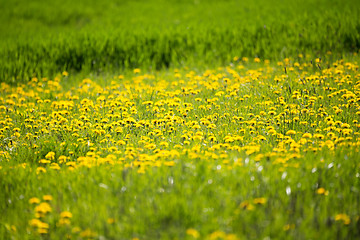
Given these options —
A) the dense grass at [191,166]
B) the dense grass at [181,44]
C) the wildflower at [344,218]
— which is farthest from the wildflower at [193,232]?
the dense grass at [181,44]

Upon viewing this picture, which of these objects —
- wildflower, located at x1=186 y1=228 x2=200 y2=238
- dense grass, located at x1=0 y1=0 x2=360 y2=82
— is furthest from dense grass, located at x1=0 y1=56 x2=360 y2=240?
dense grass, located at x1=0 y1=0 x2=360 y2=82

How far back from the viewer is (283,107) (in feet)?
15.5

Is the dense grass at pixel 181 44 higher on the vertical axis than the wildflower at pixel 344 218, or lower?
higher

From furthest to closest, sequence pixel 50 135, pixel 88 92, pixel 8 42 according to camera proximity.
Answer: pixel 8 42 → pixel 88 92 → pixel 50 135

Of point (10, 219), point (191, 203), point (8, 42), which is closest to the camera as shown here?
point (191, 203)

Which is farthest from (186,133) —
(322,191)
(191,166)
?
(322,191)

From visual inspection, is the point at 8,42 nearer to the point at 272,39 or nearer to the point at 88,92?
the point at 88,92

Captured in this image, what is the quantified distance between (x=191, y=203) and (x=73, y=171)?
4.48ft

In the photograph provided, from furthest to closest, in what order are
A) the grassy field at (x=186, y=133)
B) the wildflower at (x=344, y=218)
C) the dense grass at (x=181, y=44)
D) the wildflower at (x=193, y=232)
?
1. the dense grass at (x=181, y=44)
2. the grassy field at (x=186, y=133)
3. the wildflower at (x=344, y=218)
4. the wildflower at (x=193, y=232)

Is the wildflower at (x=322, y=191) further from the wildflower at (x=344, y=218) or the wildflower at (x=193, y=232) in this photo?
the wildflower at (x=193, y=232)

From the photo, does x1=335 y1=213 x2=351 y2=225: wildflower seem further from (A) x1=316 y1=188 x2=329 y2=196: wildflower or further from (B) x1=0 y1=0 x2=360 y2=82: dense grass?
(B) x1=0 y1=0 x2=360 y2=82: dense grass

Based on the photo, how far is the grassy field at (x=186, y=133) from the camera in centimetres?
263

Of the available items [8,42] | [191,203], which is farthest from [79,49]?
[191,203]

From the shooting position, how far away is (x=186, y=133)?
13.8 feet
